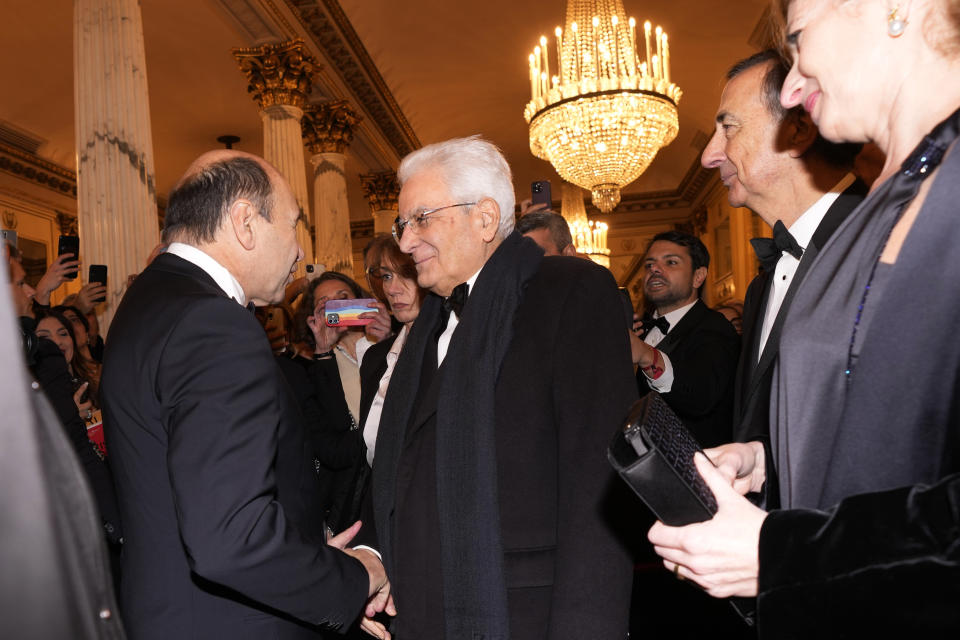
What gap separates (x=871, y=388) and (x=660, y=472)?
28 cm

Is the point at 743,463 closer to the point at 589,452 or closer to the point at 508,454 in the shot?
the point at 589,452

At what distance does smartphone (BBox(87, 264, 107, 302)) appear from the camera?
522 cm

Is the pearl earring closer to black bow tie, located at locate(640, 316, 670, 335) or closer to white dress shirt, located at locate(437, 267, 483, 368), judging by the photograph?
white dress shirt, located at locate(437, 267, 483, 368)

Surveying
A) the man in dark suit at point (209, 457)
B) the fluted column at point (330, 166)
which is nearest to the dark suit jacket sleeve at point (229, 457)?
the man in dark suit at point (209, 457)

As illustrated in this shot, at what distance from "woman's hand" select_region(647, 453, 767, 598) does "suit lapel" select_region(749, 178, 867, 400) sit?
2.56 ft

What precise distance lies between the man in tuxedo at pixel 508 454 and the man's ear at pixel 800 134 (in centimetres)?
63

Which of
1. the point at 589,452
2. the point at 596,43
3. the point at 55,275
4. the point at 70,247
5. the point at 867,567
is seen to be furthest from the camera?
the point at 596,43

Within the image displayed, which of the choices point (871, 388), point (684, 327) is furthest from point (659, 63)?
point (871, 388)

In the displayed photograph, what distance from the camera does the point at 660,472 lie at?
3.23 feet

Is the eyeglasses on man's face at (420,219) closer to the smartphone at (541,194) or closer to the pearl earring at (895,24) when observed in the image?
the pearl earring at (895,24)

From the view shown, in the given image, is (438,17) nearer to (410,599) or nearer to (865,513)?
(410,599)

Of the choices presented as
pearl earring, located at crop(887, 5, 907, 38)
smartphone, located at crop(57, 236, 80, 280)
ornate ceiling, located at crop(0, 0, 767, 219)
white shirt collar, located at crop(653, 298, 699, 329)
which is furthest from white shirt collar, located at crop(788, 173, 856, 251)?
ornate ceiling, located at crop(0, 0, 767, 219)

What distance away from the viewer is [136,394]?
1.50 metres

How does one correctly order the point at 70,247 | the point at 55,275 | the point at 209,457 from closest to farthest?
the point at 209,457 → the point at 55,275 → the point at 70,247
